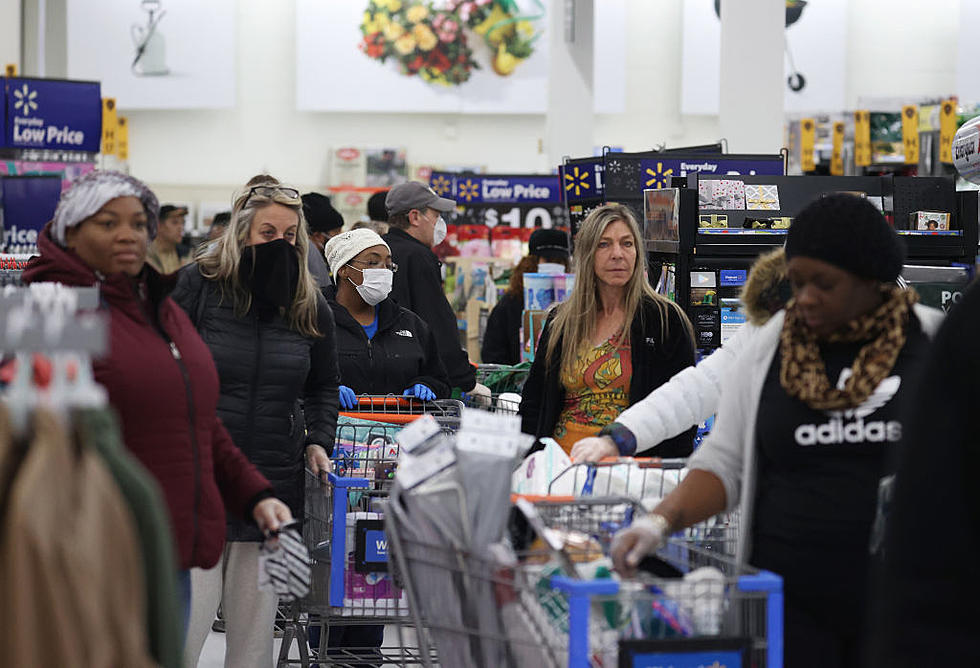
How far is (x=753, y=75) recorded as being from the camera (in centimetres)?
845

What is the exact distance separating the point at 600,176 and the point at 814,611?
16.5 feet

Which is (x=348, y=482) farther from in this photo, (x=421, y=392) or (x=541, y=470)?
(x=421, y=392)

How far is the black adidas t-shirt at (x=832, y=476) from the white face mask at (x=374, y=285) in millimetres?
2681

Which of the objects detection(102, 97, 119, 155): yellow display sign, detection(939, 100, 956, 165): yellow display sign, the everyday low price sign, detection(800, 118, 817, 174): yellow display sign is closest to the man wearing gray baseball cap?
the everyday low price sign

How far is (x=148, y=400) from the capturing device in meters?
2.67

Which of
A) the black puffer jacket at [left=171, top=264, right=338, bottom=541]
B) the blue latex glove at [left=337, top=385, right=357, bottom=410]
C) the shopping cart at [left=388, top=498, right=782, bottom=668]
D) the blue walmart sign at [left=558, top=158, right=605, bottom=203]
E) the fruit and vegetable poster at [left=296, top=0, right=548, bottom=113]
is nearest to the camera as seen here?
the shopping cart at [left=388, top=498, right=782, bottom=668]

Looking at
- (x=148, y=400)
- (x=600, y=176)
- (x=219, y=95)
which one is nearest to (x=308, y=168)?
(x=219, y=95)

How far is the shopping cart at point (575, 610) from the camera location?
213 cm

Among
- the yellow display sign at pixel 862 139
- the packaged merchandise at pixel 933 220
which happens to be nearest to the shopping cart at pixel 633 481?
the packaged merchandise at pixel 933 220

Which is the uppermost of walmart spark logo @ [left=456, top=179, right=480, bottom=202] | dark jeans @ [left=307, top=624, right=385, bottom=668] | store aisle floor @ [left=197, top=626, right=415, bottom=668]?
walmart spark logo @ [left=456, top=179, right=480, bottom=202]

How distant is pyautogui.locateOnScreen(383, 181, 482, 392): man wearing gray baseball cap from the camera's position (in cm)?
576

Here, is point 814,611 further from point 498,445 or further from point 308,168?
point 308,168

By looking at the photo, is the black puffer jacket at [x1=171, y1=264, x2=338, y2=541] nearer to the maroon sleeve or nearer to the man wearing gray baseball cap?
the maroon sleeve

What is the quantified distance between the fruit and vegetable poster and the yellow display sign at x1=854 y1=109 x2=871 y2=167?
30.8 feet
